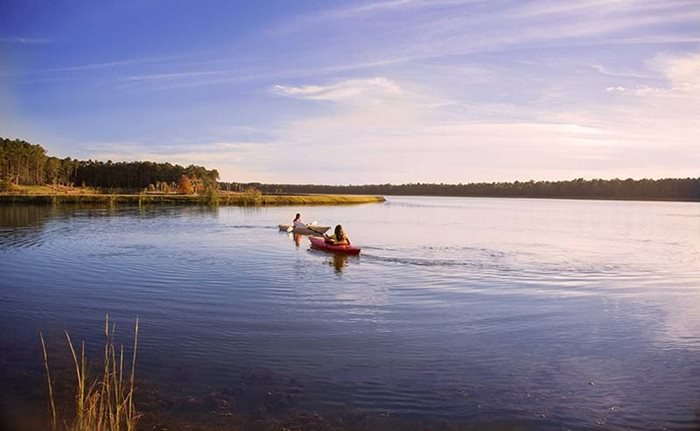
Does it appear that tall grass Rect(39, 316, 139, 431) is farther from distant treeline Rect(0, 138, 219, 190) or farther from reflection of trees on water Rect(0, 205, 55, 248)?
distant treeline Rect(0, 138, 219, 190)

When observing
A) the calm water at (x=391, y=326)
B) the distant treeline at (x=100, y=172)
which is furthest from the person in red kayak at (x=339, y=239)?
the distant treeline at (x=100, y=172)

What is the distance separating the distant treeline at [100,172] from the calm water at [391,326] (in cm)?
8999

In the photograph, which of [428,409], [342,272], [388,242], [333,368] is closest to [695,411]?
[428,409]

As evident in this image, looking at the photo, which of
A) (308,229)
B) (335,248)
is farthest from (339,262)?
(308,229)

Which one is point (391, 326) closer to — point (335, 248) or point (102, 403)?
point (102, 403)

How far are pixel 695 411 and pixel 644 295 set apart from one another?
421 inches

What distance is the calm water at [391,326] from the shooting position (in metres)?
8.52

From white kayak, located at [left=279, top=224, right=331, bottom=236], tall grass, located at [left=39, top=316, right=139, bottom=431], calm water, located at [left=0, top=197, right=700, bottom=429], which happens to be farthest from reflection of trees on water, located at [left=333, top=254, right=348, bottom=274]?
tall grass, located at [left=39, top=316, right=139, bottom=431]

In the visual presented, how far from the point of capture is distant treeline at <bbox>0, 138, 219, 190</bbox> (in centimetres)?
10544

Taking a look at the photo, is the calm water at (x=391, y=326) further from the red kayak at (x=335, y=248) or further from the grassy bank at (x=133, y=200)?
the grassy bank at (x=133, y=200)

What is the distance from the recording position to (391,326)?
12.9 metres

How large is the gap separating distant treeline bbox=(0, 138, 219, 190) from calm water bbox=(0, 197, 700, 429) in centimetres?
8999

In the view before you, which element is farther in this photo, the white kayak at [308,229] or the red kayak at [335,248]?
the white kayak at [308,229]

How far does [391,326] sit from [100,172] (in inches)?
5386
